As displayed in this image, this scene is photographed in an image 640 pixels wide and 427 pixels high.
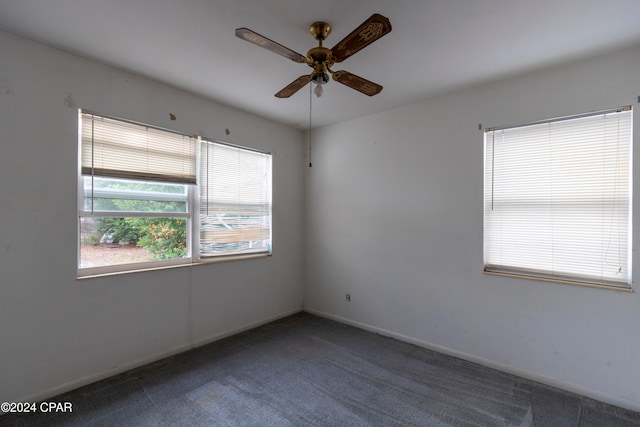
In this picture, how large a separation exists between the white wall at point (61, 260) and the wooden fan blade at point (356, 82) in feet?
6.14

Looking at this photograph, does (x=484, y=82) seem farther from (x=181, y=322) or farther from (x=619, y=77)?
(x=181, y=322)

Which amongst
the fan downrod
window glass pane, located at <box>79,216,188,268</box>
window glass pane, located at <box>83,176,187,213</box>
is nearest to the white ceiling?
the fan downrod

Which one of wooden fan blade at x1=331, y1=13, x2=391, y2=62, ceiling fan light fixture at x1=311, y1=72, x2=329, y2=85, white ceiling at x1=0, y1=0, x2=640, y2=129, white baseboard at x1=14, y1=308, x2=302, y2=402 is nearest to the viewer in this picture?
wooden fan blade at x1=331, y1=13, x2=391, y2=62

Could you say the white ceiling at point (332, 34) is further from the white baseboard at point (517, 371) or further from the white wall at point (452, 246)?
the white baseboard at point (517, 371)

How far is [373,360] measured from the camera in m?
2.96

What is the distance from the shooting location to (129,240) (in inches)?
110

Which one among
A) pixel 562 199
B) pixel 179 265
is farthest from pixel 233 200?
pixel 562 199

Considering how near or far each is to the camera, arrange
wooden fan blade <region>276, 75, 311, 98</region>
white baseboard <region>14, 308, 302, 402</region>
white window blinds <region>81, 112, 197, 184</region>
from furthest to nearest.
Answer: white window blinds <region>81, 112, 197, 184</region> → white baseboard <region>14, 308, 302, 402</region> → wooden fan blade <region>276, 75, 311, 98</region>

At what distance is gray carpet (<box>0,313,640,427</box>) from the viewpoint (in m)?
2.09

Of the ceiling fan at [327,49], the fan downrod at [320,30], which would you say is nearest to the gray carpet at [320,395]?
the ceiling fan at [327,49]

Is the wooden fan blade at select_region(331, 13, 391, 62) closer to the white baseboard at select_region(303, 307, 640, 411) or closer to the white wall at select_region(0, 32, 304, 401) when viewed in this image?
the white wall at select_region(0, 32, 304, 401)

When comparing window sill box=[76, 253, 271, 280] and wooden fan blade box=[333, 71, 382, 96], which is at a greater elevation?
wooden fan blade box=[333, 71, 382, 96]

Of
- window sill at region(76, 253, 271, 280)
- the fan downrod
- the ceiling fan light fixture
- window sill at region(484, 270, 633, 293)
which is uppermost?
the fan downrod

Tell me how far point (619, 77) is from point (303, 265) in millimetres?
3830
